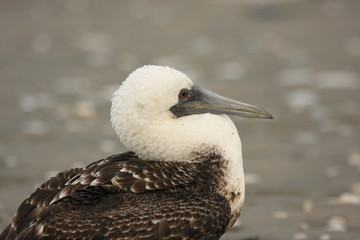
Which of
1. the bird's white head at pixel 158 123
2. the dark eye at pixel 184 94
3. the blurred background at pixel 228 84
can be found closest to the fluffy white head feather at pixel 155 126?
the bird's white head at pixel 158 123

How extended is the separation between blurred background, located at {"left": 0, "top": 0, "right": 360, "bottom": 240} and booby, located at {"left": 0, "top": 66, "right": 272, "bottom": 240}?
1566 mm

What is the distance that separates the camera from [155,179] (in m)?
6.75

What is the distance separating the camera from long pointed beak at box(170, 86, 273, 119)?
746 centimetres

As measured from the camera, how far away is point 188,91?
749 cm

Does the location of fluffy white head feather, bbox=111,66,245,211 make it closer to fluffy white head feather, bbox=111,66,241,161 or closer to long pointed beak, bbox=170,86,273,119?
fluffy white head feather, bbox=111,66,241,161

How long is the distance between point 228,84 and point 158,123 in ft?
23.4

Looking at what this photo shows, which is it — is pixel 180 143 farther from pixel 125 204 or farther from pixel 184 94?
pixel 125 204

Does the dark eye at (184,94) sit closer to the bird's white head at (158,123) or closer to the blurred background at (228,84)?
the bird's white head at (158,123)

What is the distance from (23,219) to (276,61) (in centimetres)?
980

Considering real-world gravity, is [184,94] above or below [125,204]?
above

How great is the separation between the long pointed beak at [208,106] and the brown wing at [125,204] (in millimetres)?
633

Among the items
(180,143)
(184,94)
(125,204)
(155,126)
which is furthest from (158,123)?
(125,204)

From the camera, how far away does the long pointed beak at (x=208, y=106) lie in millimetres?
7457

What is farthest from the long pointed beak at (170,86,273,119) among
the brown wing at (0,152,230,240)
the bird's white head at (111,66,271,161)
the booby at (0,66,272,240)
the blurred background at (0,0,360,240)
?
the blurred background at (0,0,360,240)
